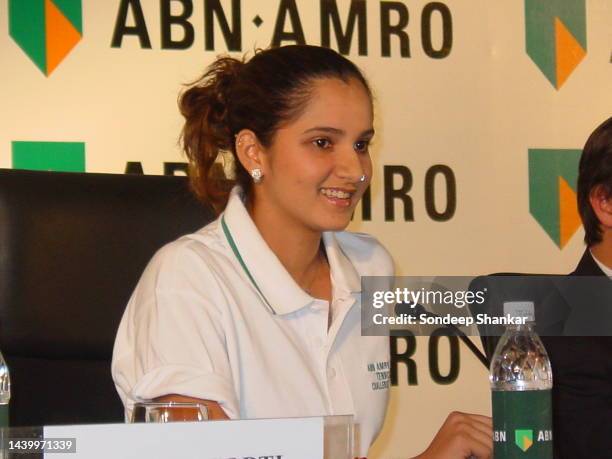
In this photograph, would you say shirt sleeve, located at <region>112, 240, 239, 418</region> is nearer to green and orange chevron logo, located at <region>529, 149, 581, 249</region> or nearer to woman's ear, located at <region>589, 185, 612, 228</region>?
woman's ear, located at <region>589, 185, 612, 228</region>

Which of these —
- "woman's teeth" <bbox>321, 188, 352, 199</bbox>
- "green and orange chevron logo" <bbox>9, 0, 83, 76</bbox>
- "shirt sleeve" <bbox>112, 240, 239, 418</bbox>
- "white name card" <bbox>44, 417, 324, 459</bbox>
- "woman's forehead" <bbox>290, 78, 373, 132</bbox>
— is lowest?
"white name card" <bbox>44, 417, 324, 459</bbox>

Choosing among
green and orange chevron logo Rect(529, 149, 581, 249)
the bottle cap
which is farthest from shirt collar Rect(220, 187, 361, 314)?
green and orange chevron logo Rect(529, 149, 581, 249)

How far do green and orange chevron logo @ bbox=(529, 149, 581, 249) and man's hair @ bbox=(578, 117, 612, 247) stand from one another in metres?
0.70

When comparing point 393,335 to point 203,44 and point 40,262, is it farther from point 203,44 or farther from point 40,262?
point 40,262

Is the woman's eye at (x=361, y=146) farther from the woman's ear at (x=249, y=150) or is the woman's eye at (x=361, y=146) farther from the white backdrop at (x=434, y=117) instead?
the white backdrop at (x=434, y=117)

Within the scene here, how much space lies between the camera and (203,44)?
2.42m

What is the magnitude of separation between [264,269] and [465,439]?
1.59 ft

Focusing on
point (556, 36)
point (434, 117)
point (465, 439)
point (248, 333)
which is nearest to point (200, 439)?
point (465, 439)

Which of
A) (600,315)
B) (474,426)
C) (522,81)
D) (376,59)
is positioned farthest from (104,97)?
(474,426)

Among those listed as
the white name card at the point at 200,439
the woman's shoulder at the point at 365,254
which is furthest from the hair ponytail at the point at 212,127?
the white name card at the point at 200,439

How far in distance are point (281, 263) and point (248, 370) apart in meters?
0.21

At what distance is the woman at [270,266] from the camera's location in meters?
1.47

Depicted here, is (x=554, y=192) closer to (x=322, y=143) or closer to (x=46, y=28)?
(x=322, y=143)

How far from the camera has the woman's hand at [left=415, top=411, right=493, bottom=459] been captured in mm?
1216
